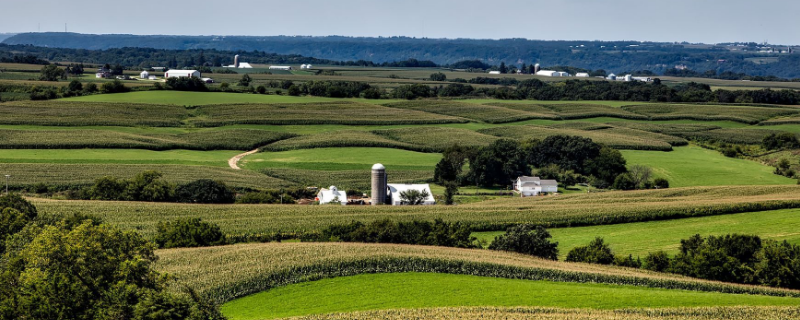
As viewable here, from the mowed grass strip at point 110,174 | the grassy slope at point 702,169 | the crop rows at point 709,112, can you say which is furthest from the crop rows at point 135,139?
the crop rows at point 709,112

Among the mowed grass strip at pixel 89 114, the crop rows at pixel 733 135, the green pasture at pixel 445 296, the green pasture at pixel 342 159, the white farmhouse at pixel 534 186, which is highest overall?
the mowed grass strip at pixel 89 114

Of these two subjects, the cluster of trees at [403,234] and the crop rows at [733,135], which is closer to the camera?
the cluster of trees at [403,234]

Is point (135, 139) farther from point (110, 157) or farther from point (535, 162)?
point (535, 162)

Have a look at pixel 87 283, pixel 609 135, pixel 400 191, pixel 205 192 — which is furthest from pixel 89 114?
pixel 87 283

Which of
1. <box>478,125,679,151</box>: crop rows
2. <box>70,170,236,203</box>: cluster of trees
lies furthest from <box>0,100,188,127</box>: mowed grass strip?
<box>478,125,679,151</box>: crop rows

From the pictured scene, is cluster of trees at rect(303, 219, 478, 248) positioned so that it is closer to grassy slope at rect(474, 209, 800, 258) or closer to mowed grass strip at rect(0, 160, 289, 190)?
grassy slope at rect(474, 209, 800, 258)

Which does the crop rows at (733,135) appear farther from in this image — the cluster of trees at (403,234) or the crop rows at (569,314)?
the crop rows at (569,314)
